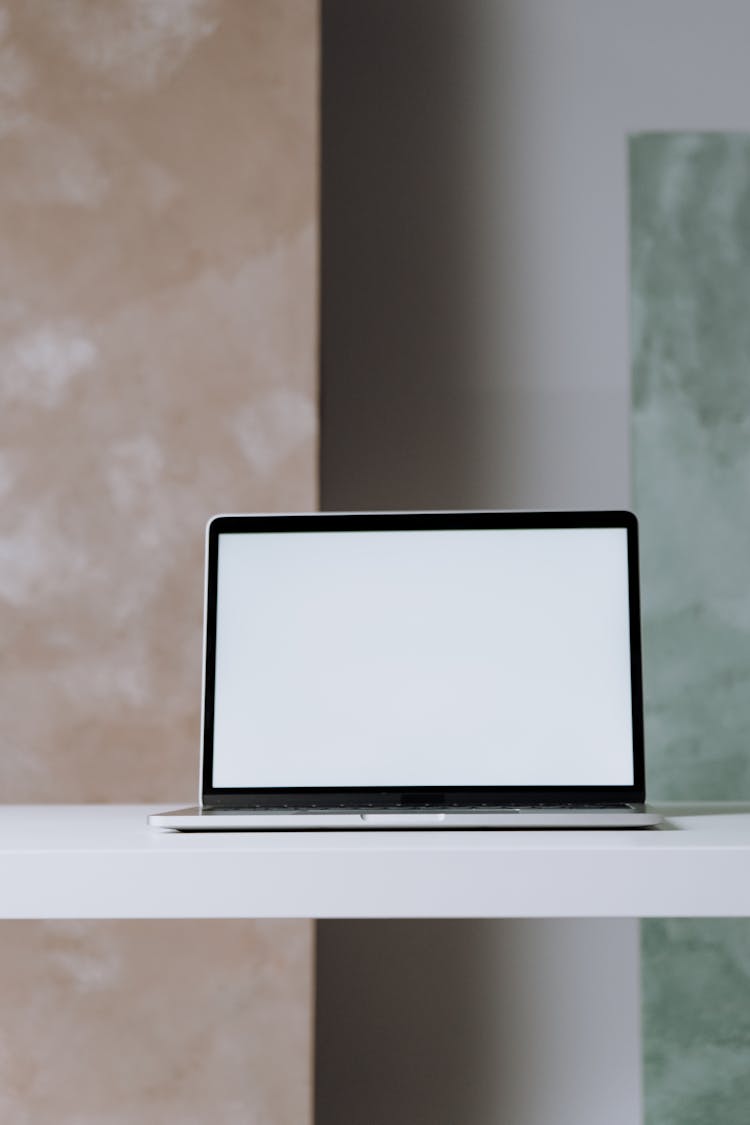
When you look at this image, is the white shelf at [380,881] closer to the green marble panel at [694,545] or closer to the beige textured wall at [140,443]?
the beige textured wall at [140,443]

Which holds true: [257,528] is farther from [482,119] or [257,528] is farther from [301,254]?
[482,119]

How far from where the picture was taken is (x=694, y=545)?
1.07 m

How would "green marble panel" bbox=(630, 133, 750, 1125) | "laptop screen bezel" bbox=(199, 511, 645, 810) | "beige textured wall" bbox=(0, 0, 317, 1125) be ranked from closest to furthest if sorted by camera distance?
"laptop screen bezel" bbox=(199, 511, 645, 810)
"beige textured wall" bbox=(0, 0, 317, 1125)
"green marble panel" bbox=(630, 133, 750, 1125)

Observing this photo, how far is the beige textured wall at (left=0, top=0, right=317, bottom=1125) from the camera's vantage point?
846 millimetres

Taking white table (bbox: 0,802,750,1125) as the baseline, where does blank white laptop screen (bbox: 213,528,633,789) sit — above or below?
above

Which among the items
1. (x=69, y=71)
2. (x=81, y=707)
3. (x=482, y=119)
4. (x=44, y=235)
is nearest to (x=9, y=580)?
(x=81, y=707)

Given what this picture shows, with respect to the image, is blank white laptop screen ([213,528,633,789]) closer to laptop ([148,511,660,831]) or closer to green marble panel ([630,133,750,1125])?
laptop ([148,511,660,831])

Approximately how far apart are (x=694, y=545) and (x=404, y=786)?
0.55 meters

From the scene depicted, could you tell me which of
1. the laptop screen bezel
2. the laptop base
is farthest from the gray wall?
the laptop base

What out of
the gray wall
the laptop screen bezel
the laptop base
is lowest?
the laptop base

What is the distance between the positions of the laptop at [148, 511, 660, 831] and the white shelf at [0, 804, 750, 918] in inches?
5.3

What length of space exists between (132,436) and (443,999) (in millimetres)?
585

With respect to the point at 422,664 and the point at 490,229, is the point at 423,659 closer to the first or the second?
the point at 422,664

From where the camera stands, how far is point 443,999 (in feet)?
3.37
